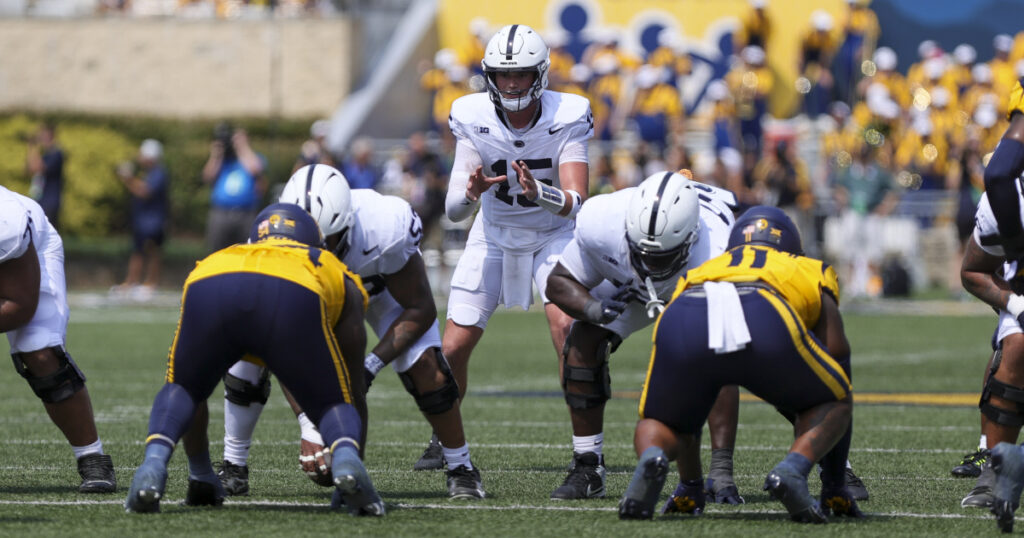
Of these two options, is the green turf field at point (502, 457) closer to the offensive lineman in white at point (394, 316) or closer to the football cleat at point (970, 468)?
the football cleat at point (970, 468)

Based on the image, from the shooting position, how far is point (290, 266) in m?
5.58

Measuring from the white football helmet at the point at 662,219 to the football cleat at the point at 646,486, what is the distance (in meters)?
0.90

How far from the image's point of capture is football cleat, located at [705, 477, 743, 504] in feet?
20.8

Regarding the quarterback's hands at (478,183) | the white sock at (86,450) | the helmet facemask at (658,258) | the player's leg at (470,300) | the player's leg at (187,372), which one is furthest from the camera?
the player's leg at (470,300)

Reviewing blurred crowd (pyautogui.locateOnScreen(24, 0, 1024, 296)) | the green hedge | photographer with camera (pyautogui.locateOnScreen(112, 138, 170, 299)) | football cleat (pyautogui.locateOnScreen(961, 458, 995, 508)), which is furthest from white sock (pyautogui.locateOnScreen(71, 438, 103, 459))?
the green hedge

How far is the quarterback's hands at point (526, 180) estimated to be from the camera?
23.3ft

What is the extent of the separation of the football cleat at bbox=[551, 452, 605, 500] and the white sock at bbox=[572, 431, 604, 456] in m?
0.02

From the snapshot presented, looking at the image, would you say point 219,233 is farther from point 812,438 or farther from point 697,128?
point 812,438

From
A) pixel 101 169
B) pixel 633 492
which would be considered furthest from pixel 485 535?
pixel 101 169

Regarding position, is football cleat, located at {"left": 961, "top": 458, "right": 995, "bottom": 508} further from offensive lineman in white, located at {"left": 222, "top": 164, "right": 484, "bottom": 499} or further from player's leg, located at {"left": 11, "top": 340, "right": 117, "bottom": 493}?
player's leg, located at {"left": 11, "top": 340, "right": 117, "bottom": 493}

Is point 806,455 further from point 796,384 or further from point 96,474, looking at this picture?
point 96,474

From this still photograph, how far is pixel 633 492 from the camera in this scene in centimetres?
558

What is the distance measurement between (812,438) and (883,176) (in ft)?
51.9

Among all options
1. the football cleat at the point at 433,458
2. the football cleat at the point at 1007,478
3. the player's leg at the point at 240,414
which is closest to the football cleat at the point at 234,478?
the player's leg at the point at 240,414
